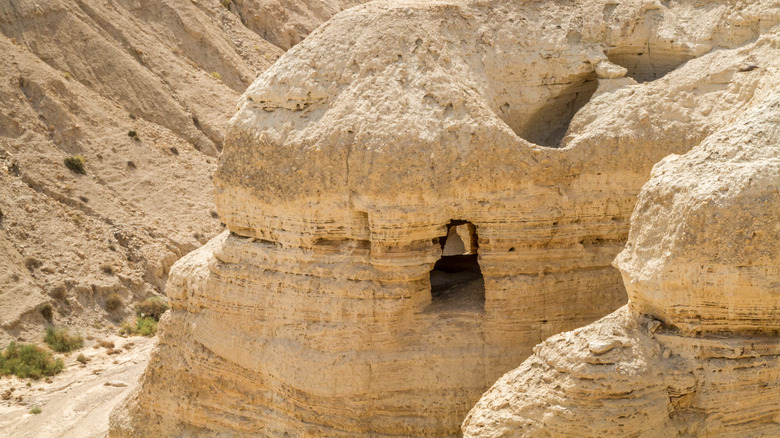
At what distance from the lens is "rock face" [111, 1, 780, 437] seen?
13375mm

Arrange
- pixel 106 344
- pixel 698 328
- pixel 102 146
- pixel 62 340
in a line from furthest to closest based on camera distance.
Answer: pixel 102 146, pixel 106 344, pixel 62 340, pixel 698 328

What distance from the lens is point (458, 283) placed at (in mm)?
15102

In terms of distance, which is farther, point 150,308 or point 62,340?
point 150,308

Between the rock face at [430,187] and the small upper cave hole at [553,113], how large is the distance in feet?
0.13

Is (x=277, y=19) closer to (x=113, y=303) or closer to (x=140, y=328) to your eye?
(x=113, y=303)

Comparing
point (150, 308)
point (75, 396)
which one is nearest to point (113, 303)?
point (150, 308)

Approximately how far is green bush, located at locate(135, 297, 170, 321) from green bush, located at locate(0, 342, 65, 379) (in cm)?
292

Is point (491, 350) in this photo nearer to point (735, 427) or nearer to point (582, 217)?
point (582, 217)

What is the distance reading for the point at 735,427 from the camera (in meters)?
10.8

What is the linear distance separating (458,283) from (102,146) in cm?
1631

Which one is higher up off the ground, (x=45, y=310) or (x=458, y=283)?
(x=458, y=283)

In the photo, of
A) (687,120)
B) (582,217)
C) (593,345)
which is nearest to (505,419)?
(593,345)

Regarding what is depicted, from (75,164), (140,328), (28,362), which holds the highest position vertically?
(75,164)

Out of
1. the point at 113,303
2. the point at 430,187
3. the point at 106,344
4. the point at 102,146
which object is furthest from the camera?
the point at 102,146
